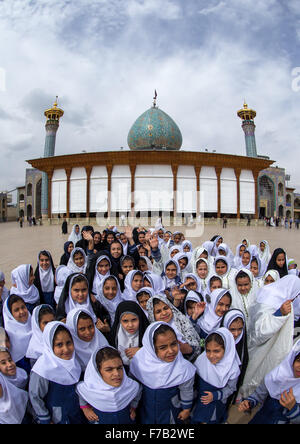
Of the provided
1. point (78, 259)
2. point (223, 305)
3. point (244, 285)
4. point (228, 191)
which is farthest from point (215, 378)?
point (228, 191)

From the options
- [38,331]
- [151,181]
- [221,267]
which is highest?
[151,181]

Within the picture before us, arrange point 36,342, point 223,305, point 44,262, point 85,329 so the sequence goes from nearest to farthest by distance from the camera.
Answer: point 85,329, point 36,342, point 223,305, point 44,262

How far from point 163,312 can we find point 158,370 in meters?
0.50

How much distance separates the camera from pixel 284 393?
183 centimetres

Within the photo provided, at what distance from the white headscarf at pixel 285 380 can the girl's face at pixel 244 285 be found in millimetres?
1187

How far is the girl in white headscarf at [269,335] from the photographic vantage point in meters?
2.29

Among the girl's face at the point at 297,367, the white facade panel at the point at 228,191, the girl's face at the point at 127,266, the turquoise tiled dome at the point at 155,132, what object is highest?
the turquoise tiled dome at the point at 155,132

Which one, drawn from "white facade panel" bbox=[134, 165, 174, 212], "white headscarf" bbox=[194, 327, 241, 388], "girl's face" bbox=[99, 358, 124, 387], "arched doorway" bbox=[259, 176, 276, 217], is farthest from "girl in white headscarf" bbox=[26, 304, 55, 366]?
"arched doorway" bbox=[259, 176, 276, 217]

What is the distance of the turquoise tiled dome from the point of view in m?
25.2

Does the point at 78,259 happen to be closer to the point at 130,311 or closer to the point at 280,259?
the point at 130,311

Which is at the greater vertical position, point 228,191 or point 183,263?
point 228,191

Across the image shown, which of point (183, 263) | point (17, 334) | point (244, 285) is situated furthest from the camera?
point (183, 263)

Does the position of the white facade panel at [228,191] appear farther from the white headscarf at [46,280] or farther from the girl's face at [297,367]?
the girl's face at [297,367]

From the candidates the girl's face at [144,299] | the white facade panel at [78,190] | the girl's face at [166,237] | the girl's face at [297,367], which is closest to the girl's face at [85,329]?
the girl's face at [144,299]
